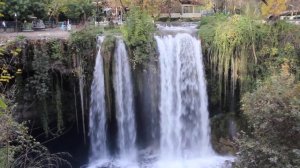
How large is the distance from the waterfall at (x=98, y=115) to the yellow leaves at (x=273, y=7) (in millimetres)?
8887

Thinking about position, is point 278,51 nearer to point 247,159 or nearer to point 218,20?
point 218,20

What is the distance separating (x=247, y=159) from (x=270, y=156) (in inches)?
27.0

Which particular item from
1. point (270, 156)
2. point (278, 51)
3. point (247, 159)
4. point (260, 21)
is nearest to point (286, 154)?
point (270, 156)

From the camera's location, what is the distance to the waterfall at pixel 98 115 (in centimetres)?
1588

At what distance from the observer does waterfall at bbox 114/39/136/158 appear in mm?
15953

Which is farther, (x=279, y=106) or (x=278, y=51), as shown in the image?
(x=278, y=51)

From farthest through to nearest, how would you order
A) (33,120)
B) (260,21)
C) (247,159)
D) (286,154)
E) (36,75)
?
(260,21) < (33,120) < (36,75) < (247,159) < (286,154)

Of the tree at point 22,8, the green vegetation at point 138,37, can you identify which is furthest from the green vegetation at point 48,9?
the green vegetation at point 138,37

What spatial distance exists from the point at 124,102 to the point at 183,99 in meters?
2.50

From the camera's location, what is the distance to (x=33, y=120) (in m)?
15.8

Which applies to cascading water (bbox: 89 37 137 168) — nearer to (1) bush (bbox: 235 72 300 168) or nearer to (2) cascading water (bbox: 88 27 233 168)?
(2) cascading water (bbox: 88 27 233 168)

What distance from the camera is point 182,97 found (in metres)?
16.5

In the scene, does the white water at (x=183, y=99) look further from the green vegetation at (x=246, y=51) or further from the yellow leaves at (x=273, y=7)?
the yellow leaves at (x=273, y=7)

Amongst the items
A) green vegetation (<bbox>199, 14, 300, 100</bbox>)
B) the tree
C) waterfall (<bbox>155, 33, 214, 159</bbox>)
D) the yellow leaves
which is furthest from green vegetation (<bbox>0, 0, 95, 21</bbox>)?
the yellow leaves
